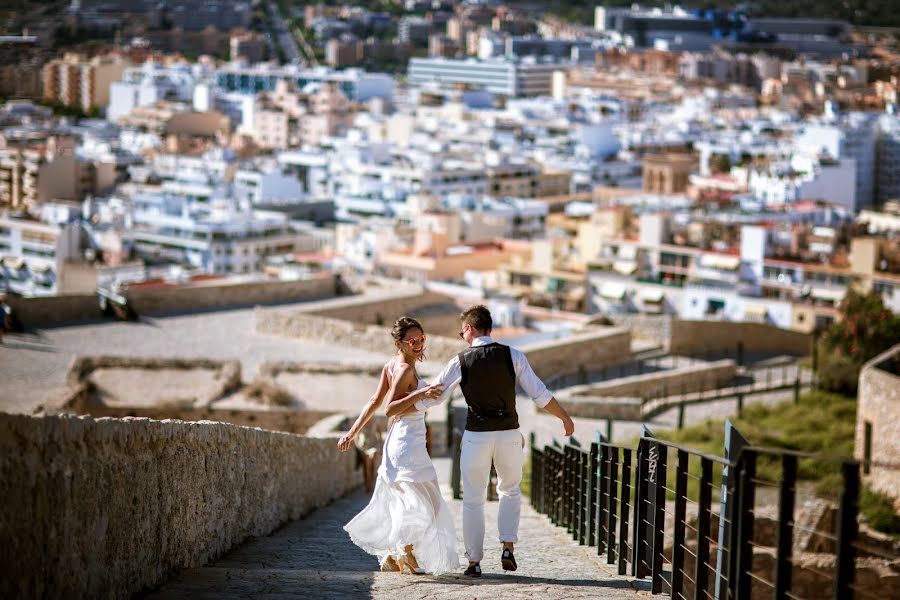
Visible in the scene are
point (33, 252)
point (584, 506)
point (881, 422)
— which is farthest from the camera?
point (33, 252)

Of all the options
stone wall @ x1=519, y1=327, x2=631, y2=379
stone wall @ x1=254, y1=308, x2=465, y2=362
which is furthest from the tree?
stone wall @ x1=254, y1=308, x2=465, y2=362

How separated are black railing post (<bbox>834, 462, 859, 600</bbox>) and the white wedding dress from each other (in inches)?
71.5

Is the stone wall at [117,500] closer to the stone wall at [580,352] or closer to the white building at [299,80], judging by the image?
the stone wall at [580,352]

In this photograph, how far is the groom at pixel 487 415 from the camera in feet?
15.2

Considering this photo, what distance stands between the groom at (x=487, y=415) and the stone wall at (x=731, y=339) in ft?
44.2

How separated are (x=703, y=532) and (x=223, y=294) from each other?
13.6m

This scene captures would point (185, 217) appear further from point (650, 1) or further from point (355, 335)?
point (650, 1)

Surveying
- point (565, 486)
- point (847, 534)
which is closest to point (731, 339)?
point (565, 486)

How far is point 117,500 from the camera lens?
3852mm

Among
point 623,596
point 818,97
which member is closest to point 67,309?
point 623,596

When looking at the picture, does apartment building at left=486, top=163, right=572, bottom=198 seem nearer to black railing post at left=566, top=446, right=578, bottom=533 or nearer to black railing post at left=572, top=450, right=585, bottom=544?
black railing post at left=566, top=446, right=578, bottom=533

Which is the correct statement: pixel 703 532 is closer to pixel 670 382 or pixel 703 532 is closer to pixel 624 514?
pixel 624 514

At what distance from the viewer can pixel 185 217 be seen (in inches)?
1810

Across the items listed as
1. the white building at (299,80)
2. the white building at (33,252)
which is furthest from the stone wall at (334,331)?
the white building at (299,80)
